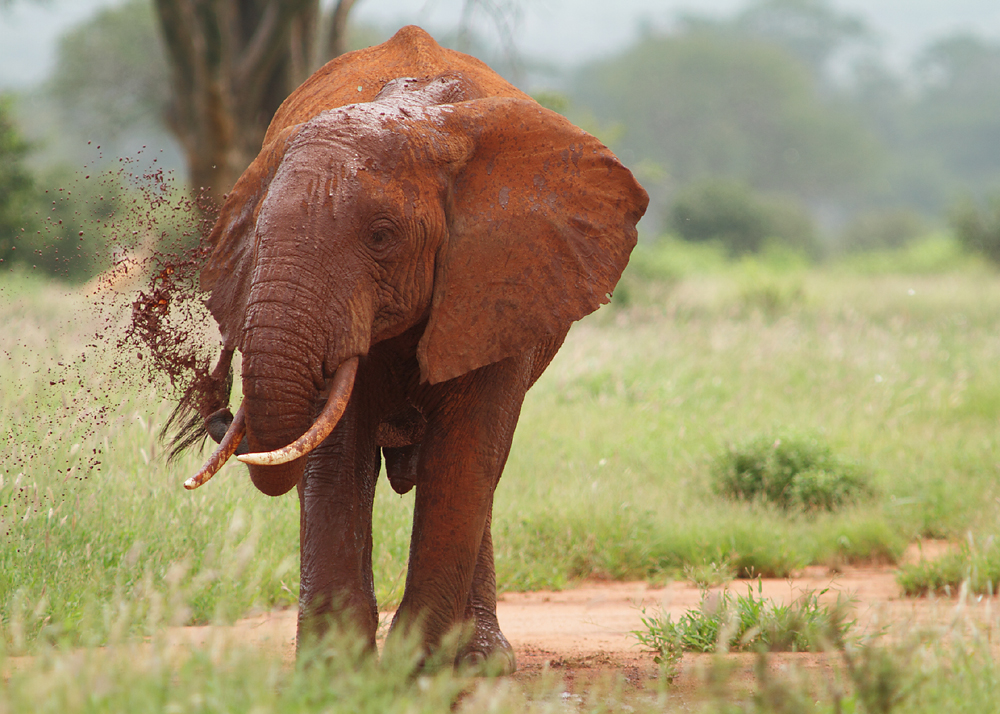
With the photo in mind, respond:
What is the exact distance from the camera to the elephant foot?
425 cm

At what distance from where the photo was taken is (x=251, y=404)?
10.6ft

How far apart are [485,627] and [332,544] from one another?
3.10 feet

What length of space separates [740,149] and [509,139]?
66597 mm

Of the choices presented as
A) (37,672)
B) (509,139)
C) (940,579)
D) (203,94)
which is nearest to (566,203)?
(509,139)

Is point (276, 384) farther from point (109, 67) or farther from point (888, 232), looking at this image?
point (888, 232)

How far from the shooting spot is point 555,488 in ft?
24.1

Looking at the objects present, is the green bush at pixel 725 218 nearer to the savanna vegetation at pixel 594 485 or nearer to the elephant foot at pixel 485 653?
the savanna vegetation at pixel 594 485

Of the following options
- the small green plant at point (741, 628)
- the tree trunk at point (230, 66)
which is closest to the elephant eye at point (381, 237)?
the small green plant at point (741, 628)

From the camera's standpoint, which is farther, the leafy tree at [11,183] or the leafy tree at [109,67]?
the leafy tree at [109,67]

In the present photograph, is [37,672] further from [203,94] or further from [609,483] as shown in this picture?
[203,94]

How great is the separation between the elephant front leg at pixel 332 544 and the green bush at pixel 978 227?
984 inches

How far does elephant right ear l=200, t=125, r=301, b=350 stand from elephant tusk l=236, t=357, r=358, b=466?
52 cm

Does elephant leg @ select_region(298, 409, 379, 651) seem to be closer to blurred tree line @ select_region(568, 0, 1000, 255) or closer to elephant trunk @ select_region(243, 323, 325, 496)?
elephant trunk @ select_region(243, 323, 325, 496)

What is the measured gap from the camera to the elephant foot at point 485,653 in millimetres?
4250
